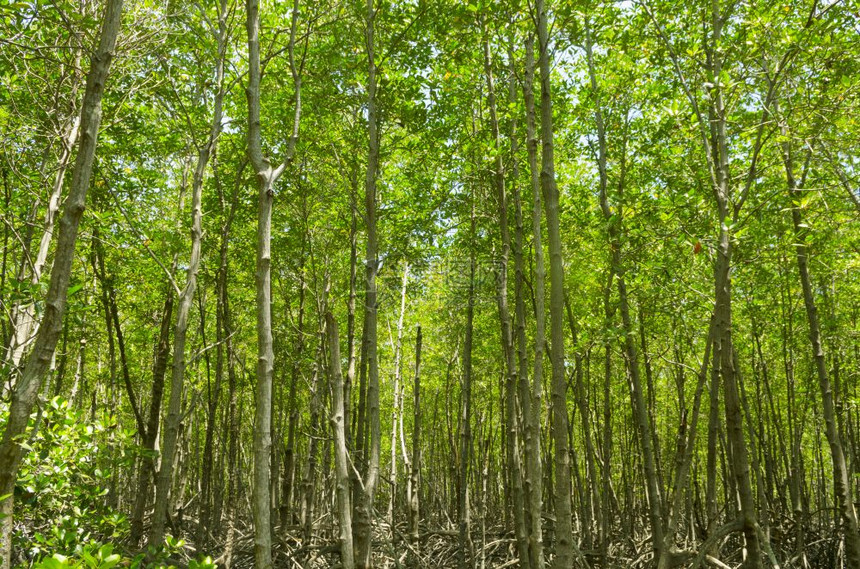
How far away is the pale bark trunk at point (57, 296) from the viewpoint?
2.21 meters

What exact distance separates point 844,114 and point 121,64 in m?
6.19

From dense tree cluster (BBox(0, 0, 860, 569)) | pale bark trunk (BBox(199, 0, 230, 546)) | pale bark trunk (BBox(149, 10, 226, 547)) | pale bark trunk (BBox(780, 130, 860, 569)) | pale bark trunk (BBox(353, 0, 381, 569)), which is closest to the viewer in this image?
dense tree cluster (BBox(0, 0, 860, 569))

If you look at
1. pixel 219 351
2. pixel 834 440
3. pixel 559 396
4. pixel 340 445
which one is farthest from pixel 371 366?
pixel 834 440

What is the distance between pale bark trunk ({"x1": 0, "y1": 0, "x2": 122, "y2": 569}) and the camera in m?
2.21

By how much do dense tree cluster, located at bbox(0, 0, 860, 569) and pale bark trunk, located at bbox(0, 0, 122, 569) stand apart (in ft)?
0.04

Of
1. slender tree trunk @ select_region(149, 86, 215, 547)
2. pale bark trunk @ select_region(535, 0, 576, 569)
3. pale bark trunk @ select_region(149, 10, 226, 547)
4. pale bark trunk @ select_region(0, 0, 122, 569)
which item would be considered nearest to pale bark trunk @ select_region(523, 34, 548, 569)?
pale bark trunk @ select_region(535, 0, 576, 569)

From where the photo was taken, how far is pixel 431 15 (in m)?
5.23

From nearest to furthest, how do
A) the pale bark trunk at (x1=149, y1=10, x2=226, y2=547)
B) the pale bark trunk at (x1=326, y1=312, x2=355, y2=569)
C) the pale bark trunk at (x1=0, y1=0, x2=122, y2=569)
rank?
1. the pale bark trunk at (x1=0, y1=0, x2=122, y2=569)
2. the pale bark trunk at (x1=326, y1=312, x2=355, y2=569)
3. the pale bark trunk at (x1=149, y1=10, x2=226, y2=547)

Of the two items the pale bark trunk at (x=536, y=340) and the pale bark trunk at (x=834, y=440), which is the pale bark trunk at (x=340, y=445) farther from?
the pale bark trunk at (x=834, y=440)

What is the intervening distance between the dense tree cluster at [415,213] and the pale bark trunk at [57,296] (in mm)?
12

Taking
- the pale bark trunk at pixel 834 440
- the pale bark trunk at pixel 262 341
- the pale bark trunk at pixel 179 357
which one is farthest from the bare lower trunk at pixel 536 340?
the pale bark trunk at pixel 834 440

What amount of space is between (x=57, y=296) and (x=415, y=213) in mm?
5447

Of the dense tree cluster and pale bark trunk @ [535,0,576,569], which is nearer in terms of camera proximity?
pale bark trunk @ [535,0,576,569]

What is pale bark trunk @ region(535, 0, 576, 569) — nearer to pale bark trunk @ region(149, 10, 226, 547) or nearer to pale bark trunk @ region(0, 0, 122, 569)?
pale bark trunk @ region(0, 0, 122, 569)
